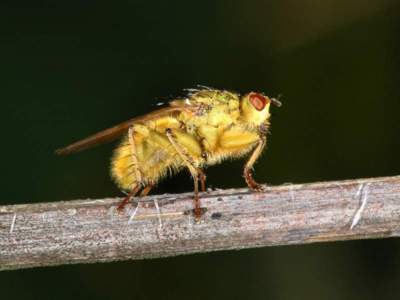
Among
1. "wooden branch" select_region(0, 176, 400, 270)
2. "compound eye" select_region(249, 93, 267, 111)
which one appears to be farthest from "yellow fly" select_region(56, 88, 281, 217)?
"wooden branch" select_region(0, 176, 400, 270)

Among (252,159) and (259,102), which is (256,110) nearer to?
(259,102)

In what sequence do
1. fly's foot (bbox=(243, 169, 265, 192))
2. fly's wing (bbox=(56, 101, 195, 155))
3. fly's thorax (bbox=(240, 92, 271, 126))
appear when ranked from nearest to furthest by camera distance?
fly's foot (bbox=(243, 169, 265, 192)) → fly's wing (bbox=(56, 101, 195, 155)) → fly's thorax (bbox=(240, 92, 271, 126))

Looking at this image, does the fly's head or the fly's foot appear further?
the fly's head

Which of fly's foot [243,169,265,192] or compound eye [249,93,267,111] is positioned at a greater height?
compound eye [249,93,267,111]

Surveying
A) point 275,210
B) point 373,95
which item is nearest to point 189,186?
point 373,95

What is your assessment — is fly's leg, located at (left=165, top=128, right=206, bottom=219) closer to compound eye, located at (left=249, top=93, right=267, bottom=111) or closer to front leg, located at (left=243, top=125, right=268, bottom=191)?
front leg, located at (left=243, top=125, right=268, bottom=191)

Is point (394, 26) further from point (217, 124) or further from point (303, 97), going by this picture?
point (217, 124)
